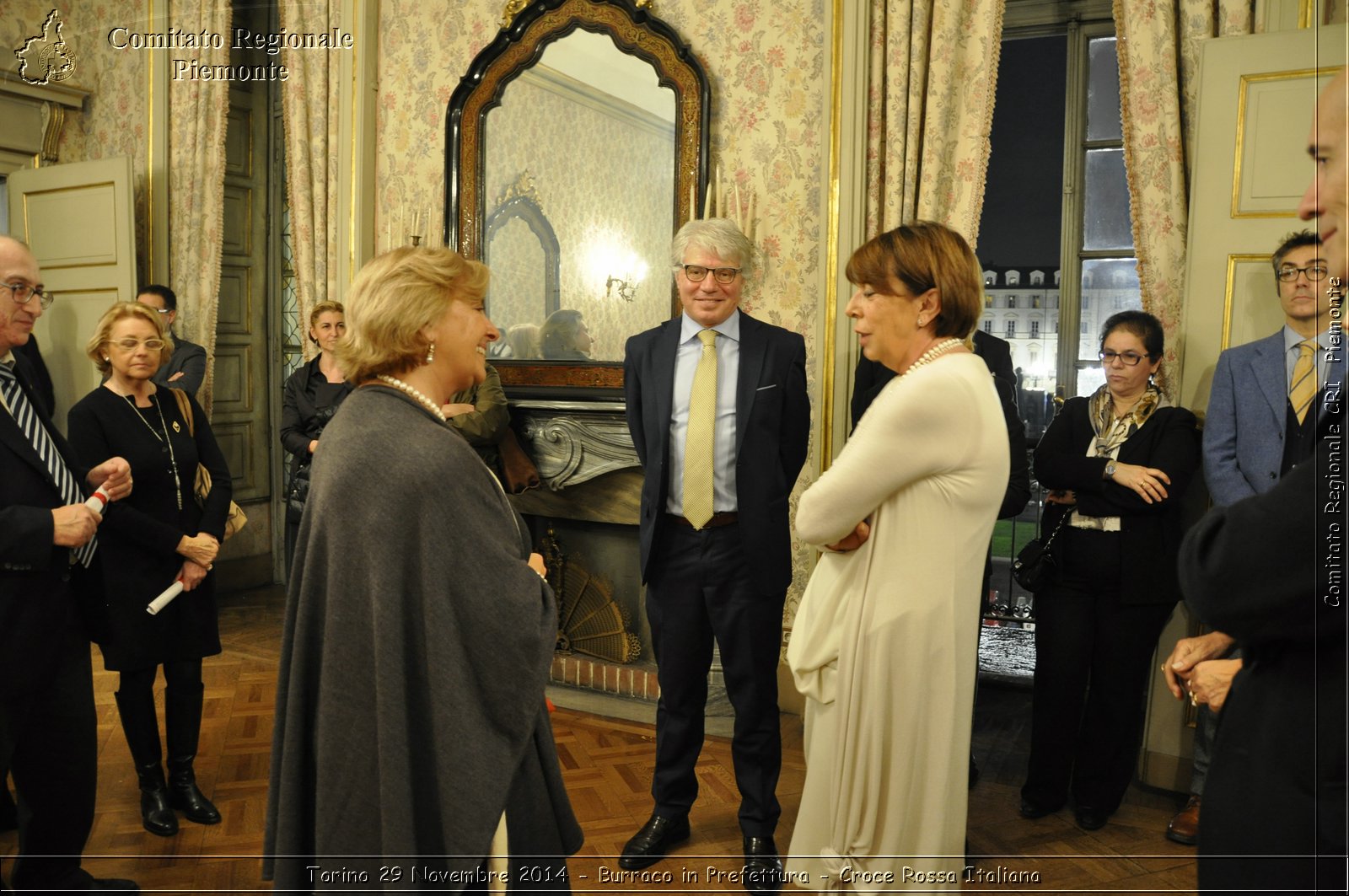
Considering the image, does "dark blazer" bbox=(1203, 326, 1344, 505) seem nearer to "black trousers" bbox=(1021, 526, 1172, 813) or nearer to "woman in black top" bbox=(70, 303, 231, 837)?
"black trousers" bbox=(1021, 526, 1172, 813)

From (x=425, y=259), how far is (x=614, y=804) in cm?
221

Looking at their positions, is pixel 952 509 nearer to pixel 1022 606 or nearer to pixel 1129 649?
pixel 1129 649

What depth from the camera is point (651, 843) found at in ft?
9.43

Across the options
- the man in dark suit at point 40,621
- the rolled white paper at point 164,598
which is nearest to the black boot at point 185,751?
the rolled white paper at point 164,598

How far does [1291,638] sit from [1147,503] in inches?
78.7

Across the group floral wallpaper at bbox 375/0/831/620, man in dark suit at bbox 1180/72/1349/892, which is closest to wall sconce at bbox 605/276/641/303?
floral wallpaper at bbox 375/0/831/620

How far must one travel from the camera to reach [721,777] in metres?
3.55

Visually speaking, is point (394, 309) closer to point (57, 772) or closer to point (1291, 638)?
point (1291, 638)

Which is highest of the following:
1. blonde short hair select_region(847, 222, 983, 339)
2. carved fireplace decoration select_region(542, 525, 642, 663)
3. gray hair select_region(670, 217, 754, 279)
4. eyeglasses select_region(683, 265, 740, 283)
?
gray hair select_region(670, 217, 754, 279)

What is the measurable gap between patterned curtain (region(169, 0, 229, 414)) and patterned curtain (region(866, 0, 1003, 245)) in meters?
3.98

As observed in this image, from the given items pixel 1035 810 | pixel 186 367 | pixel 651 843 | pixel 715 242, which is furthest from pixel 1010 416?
pixel 186 367

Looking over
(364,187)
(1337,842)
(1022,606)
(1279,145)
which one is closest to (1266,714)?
(1337,842)

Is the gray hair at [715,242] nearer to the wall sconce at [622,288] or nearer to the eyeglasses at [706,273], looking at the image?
the eyeglasses at [706,273]

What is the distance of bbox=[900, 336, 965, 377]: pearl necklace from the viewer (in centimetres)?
195
